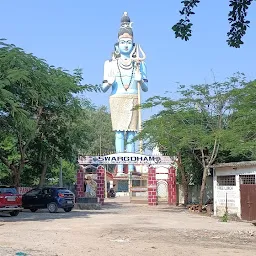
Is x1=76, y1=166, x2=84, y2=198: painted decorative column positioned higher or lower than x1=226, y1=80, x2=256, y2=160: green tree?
lower

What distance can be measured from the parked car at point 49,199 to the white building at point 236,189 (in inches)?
313

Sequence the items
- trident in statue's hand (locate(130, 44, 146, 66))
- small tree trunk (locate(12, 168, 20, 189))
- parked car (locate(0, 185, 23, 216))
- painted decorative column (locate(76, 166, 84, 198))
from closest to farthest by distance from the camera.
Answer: parked car (locate(0, 185, 23, 216)) < small tree trunk (locate(12, 168, 20, 189)) < painted decorative column (locate(76, 166, 84, 198)) < trident in statue's hand (locate(130, 44, 146, 66))

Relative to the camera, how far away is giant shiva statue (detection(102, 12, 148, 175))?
5266 cm

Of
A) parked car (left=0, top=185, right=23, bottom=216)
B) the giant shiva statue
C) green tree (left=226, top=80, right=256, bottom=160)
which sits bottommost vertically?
parked car (left=0, top=185, right=23, bottom=216)

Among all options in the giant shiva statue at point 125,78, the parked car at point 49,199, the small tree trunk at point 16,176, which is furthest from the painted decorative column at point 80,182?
the giant shiva statue at point 125,78

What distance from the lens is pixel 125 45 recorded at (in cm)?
5284

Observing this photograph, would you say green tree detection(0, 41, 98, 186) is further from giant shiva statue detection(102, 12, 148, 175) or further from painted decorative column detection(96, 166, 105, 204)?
giant shiva statue detection(102, 12, 148, 175)

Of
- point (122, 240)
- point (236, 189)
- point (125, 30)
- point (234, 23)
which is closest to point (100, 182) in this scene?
point (236, 189)

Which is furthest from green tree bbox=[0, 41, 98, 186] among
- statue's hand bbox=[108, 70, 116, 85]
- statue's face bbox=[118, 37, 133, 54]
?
statue's face bbox=[118, 37, 133, 54]

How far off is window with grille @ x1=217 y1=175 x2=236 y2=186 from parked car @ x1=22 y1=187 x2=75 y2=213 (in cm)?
806

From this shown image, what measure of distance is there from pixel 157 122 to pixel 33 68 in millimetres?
11572

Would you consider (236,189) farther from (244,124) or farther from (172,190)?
(172,190)

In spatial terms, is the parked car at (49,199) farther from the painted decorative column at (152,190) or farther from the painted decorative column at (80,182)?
the painted decorative column at (152,190)

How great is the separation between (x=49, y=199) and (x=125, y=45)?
29431 mm
